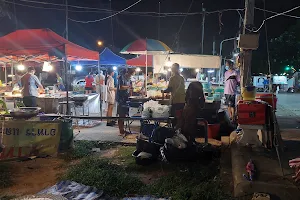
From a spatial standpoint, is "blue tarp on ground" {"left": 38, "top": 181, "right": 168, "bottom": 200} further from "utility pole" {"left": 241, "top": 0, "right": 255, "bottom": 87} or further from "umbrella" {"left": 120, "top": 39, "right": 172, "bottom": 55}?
"umbrella" {"left": 120, "top": 39, "right": 172, "bottom": 55}

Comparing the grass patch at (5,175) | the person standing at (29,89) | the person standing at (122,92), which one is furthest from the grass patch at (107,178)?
the person standing at (29,89)

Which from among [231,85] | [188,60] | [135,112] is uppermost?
[188,60]

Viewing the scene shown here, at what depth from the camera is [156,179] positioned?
219 inches

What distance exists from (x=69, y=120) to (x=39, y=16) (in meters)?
27.4

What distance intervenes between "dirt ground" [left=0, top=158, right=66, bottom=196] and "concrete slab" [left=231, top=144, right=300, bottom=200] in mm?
3462

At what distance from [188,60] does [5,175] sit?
844cm

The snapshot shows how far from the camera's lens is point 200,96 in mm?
6445

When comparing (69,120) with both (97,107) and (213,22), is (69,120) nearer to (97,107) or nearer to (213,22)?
(97,107)

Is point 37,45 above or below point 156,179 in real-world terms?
above

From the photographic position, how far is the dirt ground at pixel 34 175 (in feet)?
16.9

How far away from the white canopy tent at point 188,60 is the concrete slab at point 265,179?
6.89 metres

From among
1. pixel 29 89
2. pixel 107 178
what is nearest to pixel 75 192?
pixel 107 178

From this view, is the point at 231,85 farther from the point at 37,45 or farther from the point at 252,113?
the point at 37,45

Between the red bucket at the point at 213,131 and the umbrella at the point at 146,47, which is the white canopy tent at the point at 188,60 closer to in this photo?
the umbrella at the point at 146,47
